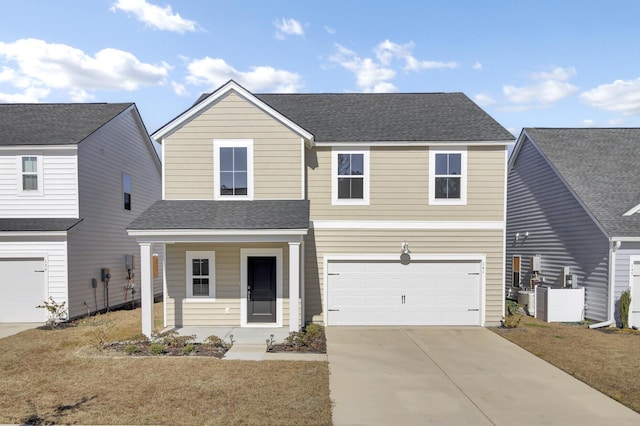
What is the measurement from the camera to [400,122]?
13156mm

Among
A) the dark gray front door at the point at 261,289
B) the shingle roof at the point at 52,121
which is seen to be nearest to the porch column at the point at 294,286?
the dark gray front door at the point at 261,289

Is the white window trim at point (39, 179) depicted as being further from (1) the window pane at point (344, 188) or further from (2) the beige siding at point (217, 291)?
(1) the window pane at point (344, 188)

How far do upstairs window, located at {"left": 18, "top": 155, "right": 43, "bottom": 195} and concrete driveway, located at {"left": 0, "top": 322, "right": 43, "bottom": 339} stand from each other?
4.32 metres

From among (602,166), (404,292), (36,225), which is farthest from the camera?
(602,166)

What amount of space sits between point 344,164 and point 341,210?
1.45m

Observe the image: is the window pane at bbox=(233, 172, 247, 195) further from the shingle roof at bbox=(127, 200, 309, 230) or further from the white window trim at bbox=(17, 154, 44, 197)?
the white window trim at bbox=(17, 154, 44, 197)

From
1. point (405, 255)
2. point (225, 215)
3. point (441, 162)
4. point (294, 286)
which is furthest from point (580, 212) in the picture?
point (225, 215)

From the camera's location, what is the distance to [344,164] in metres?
12.5

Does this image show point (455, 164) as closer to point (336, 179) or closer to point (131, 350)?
point (336, 179)

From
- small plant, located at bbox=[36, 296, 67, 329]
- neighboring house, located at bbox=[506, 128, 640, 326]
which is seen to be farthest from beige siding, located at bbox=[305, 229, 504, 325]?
small plant, located at bbox=[36, 296, 67, 329]

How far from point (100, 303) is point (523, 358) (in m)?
14.2

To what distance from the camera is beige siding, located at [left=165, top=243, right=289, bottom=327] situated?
11898 millimetres

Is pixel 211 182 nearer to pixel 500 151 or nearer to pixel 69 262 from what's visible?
pixel 69 262

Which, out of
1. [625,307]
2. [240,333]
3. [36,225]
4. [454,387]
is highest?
[36,225]
